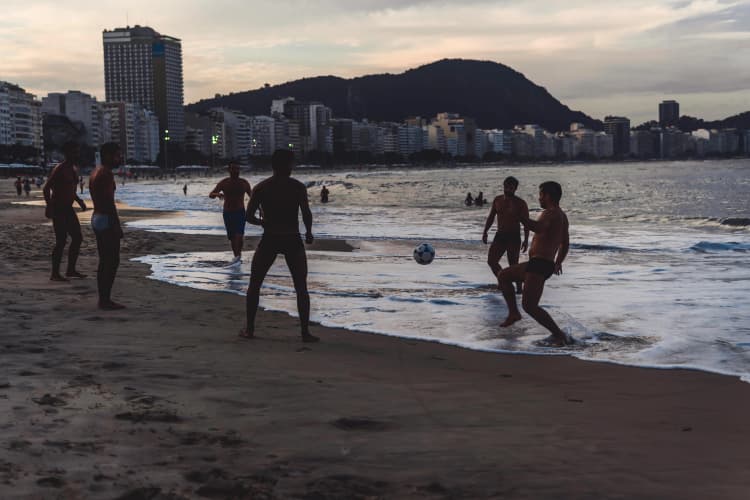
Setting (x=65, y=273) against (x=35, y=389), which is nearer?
(x=35, y=389)

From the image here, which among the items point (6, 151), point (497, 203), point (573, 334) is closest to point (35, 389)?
point (573, 334)

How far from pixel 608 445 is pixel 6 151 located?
151083mm

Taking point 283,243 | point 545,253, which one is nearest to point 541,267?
point 545,253

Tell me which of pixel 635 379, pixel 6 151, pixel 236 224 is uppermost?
pixel 6 151

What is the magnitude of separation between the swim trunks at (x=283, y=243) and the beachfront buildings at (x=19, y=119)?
525 ft

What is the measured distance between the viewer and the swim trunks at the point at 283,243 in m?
6.68

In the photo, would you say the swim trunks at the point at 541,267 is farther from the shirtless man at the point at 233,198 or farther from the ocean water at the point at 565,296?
the shirtless man at the point at 233,198

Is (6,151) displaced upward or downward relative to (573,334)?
upward

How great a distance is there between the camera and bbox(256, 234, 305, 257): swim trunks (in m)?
6.68

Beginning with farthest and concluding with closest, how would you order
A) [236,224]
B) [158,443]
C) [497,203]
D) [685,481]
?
[236,224] → [497,203] → [158,443] → [685,481]

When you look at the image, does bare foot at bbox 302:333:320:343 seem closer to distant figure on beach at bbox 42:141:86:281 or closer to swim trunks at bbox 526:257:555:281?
swim trunks at bbox 526:257:555:281

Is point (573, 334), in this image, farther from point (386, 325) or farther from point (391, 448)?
point (391, 448)

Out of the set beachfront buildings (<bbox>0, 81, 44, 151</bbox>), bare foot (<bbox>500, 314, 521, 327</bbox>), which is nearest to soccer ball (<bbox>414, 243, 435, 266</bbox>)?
bare foot (<bbox>500, 314, 521, 327</bbox>)

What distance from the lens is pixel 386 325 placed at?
7.82 m
